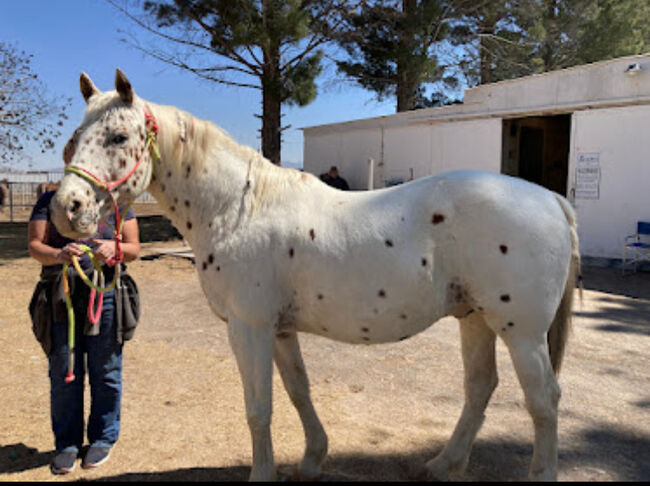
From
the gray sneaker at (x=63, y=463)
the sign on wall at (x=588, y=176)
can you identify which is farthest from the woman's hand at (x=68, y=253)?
the sign on wall at (x=588, y=176)

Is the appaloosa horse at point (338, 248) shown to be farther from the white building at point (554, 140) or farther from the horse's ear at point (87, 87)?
the white building at point (554, 140)

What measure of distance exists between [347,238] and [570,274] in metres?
1.24

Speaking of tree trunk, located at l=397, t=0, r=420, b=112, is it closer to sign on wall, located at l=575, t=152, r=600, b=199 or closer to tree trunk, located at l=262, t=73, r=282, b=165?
tree trunk, located at l=262, t=73, r=282, b=165

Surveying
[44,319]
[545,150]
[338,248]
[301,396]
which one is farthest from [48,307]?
[545,150]

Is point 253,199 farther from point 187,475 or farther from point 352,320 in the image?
point 187,475

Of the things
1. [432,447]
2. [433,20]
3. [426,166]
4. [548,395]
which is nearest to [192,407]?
[432,447]

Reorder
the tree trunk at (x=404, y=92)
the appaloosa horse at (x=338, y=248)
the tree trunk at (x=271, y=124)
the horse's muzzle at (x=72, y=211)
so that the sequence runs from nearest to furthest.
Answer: the horse's muzzle at (x=72, y=211) → the appaloosa horse at (x=338, y=248) → the tree trunk at (x=271, y=124) → the tree trunk at (x=404, y=92)

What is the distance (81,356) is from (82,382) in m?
0.16

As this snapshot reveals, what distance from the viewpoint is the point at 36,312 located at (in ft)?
9.25

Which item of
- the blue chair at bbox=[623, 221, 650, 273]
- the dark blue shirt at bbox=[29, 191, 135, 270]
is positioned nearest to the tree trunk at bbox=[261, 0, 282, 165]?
the blue chair at bbox=[623, 221, 650, 273]

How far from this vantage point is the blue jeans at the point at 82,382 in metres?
2.82

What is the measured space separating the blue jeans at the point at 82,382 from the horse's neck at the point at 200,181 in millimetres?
983

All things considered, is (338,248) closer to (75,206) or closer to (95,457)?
(75,206)

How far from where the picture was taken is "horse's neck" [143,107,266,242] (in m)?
2.28
